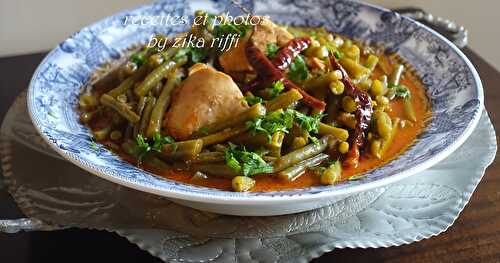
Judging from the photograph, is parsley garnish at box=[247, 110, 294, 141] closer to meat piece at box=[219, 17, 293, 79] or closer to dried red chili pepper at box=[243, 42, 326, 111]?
dried red chili pepper at box=[243, 42, 326, 111]

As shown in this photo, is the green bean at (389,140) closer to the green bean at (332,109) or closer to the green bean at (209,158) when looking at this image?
the green bean at (332,109)

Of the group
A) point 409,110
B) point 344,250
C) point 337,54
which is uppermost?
point 337,54

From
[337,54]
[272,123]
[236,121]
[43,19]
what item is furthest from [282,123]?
[43,19]

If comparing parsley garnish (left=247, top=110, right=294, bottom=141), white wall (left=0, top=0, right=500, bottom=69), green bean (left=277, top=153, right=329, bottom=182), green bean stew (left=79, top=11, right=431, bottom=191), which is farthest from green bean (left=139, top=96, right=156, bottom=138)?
white wall (left=0, top=0, right=500, bottom=69)

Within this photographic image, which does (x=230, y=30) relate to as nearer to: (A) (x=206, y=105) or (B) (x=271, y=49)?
(B) (x=271, y=49)

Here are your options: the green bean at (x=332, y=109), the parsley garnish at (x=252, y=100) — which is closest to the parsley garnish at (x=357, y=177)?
the green bean at (x=332, y=109)

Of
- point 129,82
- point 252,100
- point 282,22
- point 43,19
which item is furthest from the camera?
point 43,19

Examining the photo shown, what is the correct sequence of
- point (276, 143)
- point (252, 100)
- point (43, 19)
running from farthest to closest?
point (43, 19), point (252, 100), point (276, 143)
